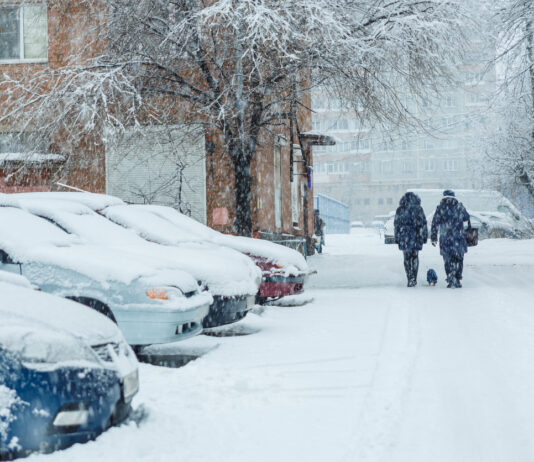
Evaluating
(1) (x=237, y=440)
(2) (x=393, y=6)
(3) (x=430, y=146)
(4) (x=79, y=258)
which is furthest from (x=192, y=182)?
(3) (x=430, y=146)

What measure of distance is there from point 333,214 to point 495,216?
1752 centimetres

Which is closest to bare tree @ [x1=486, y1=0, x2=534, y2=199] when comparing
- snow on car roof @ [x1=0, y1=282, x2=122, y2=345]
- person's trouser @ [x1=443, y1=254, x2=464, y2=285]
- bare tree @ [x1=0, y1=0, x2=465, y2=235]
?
bare tree @ [x1=0, y1=0, x2=465, y2=235]

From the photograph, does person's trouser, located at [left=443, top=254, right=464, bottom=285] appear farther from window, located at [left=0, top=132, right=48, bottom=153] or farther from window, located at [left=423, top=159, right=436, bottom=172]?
window, located at [left=423, top=159, right=436, bottom=172]

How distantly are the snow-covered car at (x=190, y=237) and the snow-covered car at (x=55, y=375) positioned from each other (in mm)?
4300

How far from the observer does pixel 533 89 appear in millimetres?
16625

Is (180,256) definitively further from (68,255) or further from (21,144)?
(21,144)

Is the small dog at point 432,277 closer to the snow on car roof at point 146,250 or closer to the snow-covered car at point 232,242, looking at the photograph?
the snow-covered car at point 232,242

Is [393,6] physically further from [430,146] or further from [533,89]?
[430,146]

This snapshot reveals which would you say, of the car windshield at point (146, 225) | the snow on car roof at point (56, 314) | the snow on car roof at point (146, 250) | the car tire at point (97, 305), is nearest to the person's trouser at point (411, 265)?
the car windshield at point (146, 225)

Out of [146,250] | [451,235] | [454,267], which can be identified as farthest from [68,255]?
[454,267]

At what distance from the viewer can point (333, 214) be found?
47375 mm

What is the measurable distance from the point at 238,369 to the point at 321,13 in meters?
6.95

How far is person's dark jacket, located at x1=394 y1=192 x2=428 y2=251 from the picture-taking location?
12461 millimetres

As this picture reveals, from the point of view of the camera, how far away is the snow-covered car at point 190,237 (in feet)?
27.3
